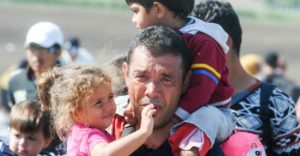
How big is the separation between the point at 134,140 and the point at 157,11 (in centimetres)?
72

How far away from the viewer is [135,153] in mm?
3789

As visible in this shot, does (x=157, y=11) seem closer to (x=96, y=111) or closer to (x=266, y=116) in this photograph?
(x=96, y=111)

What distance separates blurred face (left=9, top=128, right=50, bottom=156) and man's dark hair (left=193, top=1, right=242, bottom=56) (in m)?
1.34

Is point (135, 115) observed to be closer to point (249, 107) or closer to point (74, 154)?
point (74, 154)

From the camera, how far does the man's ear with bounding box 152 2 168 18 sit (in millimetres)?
3940

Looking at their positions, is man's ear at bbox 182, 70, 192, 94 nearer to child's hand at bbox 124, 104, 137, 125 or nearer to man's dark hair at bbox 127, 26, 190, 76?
man's dark hair at bbox 127, 26, 190, 76

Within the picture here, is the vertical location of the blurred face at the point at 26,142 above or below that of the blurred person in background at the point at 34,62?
above

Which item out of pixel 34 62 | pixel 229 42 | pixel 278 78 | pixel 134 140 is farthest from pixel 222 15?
pixel 278 78

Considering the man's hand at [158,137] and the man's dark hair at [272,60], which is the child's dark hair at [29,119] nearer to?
the man's hand at [158,137]

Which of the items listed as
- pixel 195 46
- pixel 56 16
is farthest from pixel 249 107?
pixel 56 16

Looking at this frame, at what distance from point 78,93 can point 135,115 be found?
11.3 inches

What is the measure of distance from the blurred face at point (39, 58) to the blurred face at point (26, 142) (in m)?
2.59

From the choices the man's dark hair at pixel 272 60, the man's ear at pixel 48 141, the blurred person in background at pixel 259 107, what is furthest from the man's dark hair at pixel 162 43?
the man's dark hair at pixel 272 60

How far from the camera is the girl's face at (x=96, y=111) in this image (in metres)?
3.85
